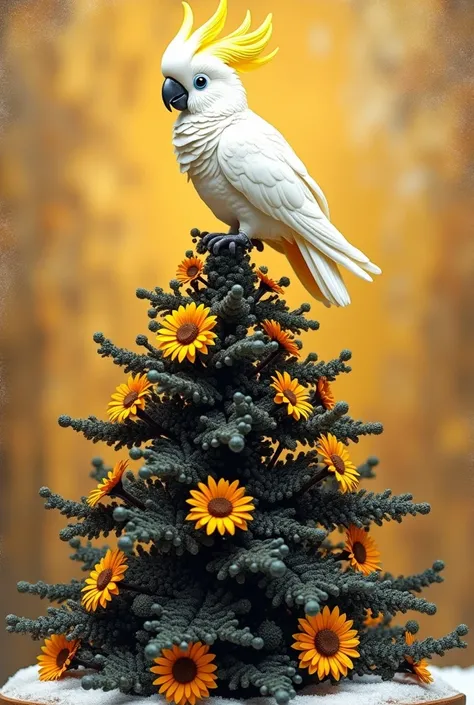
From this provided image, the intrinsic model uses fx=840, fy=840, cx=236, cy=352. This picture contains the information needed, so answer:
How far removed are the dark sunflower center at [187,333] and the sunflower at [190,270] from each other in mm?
144

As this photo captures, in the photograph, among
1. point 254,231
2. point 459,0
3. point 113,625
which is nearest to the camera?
point 113,625

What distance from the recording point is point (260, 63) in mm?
1600

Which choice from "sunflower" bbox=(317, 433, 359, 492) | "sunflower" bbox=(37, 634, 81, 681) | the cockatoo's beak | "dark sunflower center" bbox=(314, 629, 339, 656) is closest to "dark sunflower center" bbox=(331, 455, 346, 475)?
"sunflower" bbox=(317, 433, 359, 492)

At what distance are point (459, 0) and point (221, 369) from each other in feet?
5.56

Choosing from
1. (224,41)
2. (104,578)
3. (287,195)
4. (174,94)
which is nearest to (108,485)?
(104,578)

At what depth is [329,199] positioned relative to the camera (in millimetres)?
2588

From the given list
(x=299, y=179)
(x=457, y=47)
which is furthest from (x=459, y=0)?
(x=299, y=179)

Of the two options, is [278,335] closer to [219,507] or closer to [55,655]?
[219,507]

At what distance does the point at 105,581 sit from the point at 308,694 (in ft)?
1.20

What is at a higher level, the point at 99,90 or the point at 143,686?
the point at 99,90

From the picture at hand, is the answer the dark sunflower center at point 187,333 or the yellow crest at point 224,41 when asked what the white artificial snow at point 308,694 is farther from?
the yellow crest at point 224,41

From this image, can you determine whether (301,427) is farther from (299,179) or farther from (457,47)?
(457,47)

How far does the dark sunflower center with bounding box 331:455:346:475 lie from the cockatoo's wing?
0.95 feet

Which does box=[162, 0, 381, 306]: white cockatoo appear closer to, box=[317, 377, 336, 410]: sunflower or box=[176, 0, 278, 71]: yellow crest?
box=[176, 0, 278, 71]: yellow crest
